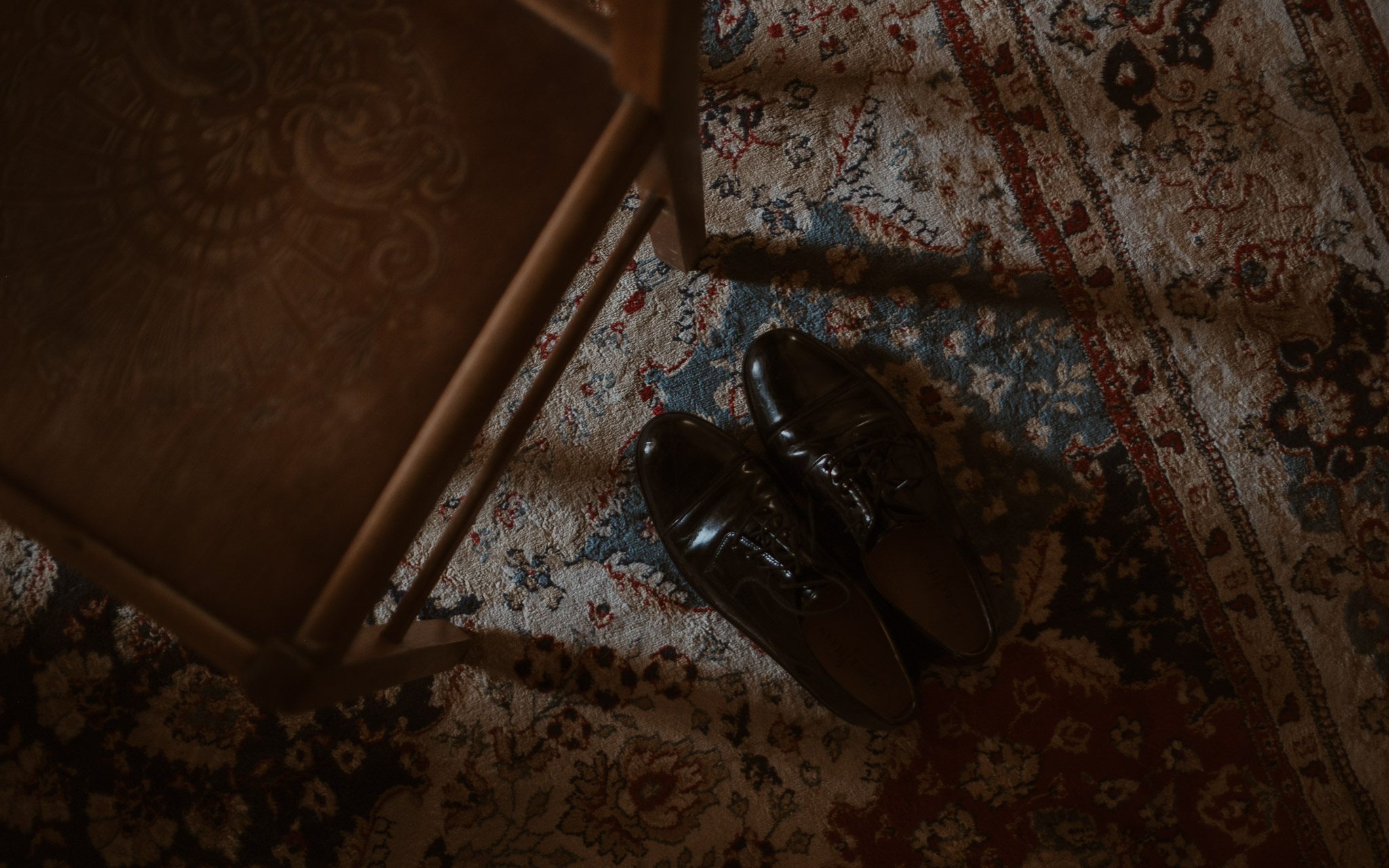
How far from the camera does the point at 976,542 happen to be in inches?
29.8

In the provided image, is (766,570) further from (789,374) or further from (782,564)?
(789,374)

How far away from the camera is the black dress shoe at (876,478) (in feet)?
2.32

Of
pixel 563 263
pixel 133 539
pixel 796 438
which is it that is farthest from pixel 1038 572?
pixel 133 539

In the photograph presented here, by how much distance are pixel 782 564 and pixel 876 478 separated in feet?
0.40

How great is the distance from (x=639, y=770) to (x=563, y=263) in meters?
0.53

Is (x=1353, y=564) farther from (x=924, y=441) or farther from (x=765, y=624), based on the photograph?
(x=765, y=624)

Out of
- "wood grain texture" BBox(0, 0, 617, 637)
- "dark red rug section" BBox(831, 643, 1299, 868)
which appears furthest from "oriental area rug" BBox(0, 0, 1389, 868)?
"wood grain texture" BBox(0, 0, 617, 637)

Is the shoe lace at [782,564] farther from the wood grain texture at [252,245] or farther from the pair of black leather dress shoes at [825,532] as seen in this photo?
the wood grain texture at [252,245]

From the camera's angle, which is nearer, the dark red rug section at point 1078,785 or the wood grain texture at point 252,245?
the wood grain texture at point 252,245

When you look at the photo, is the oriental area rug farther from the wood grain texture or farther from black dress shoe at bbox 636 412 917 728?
the wood grain texture

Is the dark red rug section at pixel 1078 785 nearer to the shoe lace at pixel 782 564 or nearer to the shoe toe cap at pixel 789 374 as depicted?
the shoe lace at pixel 782 564

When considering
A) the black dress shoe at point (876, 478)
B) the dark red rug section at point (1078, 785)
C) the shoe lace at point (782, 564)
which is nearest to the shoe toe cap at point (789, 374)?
the black dress shoe at point (876, 478)

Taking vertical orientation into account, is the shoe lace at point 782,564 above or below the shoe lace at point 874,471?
below

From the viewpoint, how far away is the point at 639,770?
736 mm
